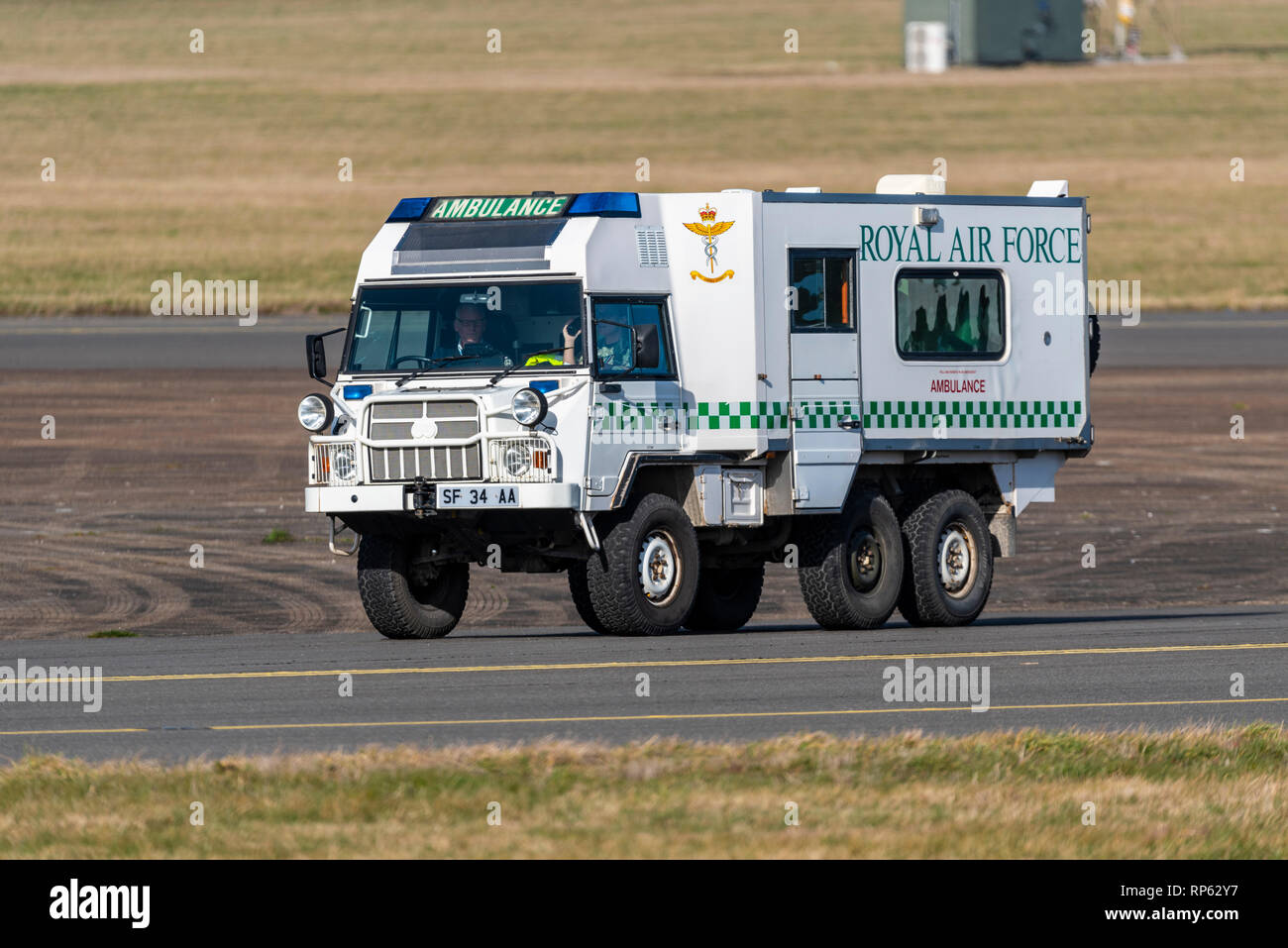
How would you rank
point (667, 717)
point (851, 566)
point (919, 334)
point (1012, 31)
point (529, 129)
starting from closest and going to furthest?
point (667, 717) → point (851, 566) → point (919, 334) → point (529, 129) → point (1012, 31)

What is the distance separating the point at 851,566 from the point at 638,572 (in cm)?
241

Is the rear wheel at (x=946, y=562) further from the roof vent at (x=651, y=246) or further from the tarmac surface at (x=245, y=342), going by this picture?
the tarmac surface at (x=245, y=342)

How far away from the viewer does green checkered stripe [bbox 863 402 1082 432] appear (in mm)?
20078

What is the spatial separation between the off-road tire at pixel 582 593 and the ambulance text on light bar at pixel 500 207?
8.87 ft

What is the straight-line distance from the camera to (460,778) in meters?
10.9

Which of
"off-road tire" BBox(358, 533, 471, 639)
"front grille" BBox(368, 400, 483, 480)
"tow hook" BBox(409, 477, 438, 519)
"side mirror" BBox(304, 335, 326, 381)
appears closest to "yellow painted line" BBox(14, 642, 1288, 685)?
"tow hook" BBox(409, 477, 438, 519)

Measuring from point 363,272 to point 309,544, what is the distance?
8204mm

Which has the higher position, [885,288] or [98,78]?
[98,78]

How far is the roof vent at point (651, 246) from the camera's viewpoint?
18.9 metres

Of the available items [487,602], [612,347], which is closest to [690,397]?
[612,347]

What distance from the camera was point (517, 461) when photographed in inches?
709

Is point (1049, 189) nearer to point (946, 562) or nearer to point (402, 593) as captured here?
point (946, 562)
